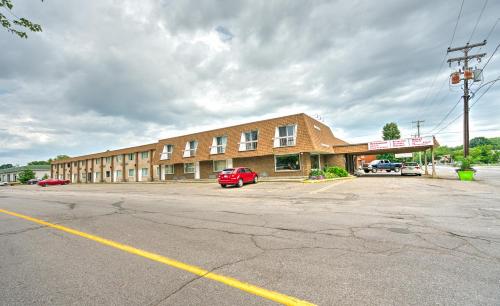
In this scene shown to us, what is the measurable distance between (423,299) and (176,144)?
34.4 m

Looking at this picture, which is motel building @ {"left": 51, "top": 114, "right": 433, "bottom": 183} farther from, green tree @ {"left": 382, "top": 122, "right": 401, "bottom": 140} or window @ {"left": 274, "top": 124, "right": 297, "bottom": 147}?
green tree @ {"left": 382, "top": 122, "right": 401, "bottom": 140}

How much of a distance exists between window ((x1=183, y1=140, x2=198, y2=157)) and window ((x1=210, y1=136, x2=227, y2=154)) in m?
3.31

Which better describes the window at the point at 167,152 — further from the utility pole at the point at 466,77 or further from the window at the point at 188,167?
the utility pole at the point at 466,77

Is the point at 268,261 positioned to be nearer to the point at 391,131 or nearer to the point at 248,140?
the point at 248,140

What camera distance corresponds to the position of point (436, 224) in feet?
19.7

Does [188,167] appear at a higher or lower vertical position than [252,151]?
lower

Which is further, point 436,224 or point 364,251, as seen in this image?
point 436,224

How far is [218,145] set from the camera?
30.0 metres

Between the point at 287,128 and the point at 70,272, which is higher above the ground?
the point at 287,128

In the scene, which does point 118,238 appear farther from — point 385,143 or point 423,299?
point 385,143

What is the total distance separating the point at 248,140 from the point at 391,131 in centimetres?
5150

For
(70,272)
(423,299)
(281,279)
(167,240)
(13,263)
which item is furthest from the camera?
(167,240)

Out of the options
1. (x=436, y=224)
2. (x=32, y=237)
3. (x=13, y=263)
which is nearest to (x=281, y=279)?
(x=13, y=263)

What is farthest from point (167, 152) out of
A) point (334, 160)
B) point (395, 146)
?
point (395, 146)
